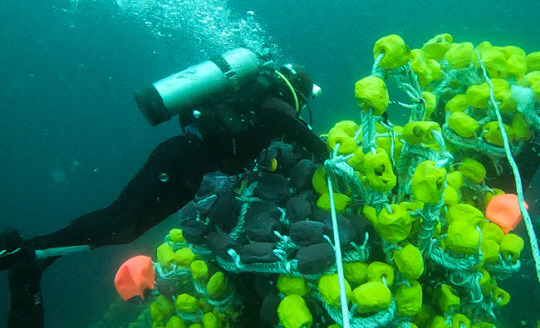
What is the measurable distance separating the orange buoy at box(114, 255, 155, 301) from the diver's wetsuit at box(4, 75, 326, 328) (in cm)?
70

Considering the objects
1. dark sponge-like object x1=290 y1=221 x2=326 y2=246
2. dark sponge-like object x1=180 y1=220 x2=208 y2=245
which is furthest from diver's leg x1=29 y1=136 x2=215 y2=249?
dark sponge-like object x1=290 y1=221 x2=326 y2=246

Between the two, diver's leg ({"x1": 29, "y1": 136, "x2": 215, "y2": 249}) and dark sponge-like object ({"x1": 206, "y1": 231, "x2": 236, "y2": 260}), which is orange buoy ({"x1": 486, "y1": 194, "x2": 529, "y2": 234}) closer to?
dark sponge-like object ({"x1": 206, "y1": 231, "x2": 236, "y2": 260})

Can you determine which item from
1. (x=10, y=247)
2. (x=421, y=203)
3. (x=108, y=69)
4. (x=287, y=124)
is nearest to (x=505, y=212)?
(x=421, y=203)

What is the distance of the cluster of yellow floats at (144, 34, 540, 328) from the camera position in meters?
2.00

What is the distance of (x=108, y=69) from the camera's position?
23.7 m

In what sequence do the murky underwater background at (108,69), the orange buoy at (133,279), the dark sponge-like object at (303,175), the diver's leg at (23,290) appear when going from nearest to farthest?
the diver's leg at (23,290), the dark sponge-like object at (303,175), the orange buoy at (133,279), the murky underwater background at (108,69)

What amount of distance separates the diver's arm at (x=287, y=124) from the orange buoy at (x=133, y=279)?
2.04 m

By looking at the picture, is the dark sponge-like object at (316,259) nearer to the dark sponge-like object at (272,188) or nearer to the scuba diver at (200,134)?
the dark sponge-like object at (272,188)

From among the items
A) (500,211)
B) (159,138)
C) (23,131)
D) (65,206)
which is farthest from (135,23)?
(500,211)

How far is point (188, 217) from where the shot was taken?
3.18m

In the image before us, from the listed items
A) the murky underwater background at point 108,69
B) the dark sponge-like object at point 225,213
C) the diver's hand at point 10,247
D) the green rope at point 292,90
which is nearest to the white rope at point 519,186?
the green rope at point 292,90

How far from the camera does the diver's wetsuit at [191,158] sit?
270 centimetres

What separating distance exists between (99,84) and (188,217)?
23.1 metres

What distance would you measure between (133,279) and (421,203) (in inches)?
115
